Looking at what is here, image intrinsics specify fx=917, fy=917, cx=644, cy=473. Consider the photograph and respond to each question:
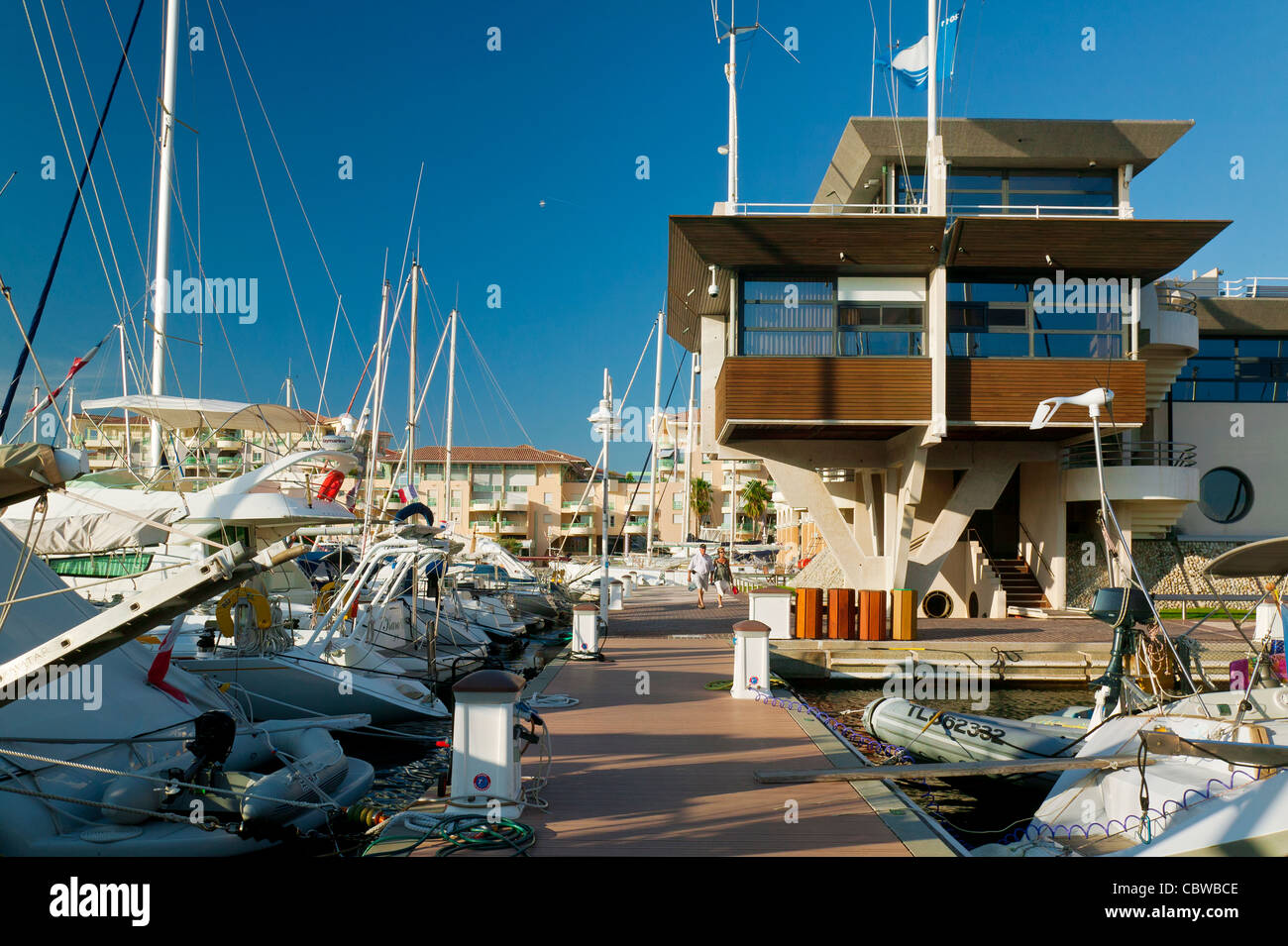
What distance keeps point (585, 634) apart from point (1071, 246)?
15.1 meters

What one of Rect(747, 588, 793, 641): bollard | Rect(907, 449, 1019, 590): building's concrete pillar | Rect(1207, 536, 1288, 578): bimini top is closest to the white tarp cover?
Rect(747, 588, 793, 641): bollard

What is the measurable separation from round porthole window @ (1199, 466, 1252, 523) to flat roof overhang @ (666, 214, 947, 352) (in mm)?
16478

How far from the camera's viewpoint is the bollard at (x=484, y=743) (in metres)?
6.95

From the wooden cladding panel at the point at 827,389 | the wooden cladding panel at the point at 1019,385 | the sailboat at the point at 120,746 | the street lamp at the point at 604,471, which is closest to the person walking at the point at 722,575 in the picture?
the street lamp at the point at 604,471

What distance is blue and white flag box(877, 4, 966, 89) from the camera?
25062mm

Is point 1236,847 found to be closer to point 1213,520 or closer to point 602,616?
point 602,616

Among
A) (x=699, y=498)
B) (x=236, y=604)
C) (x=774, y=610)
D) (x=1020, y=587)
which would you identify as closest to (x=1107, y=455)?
(x=1020, y=587)

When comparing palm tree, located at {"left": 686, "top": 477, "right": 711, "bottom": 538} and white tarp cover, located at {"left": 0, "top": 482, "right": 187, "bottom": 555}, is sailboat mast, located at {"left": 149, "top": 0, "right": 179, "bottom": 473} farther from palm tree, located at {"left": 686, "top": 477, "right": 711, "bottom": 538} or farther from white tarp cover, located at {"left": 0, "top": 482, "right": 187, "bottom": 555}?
palm tree, located at {"left": 686, "top": 477, "right": 711, "bottom": 538}

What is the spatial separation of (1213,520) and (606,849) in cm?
3228

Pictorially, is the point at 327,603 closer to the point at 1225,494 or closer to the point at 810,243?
the point at 810,243

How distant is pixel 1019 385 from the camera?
74.2 ft

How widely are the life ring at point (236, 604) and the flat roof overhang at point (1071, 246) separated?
Result: 17.4 meters

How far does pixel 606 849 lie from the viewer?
653cm
